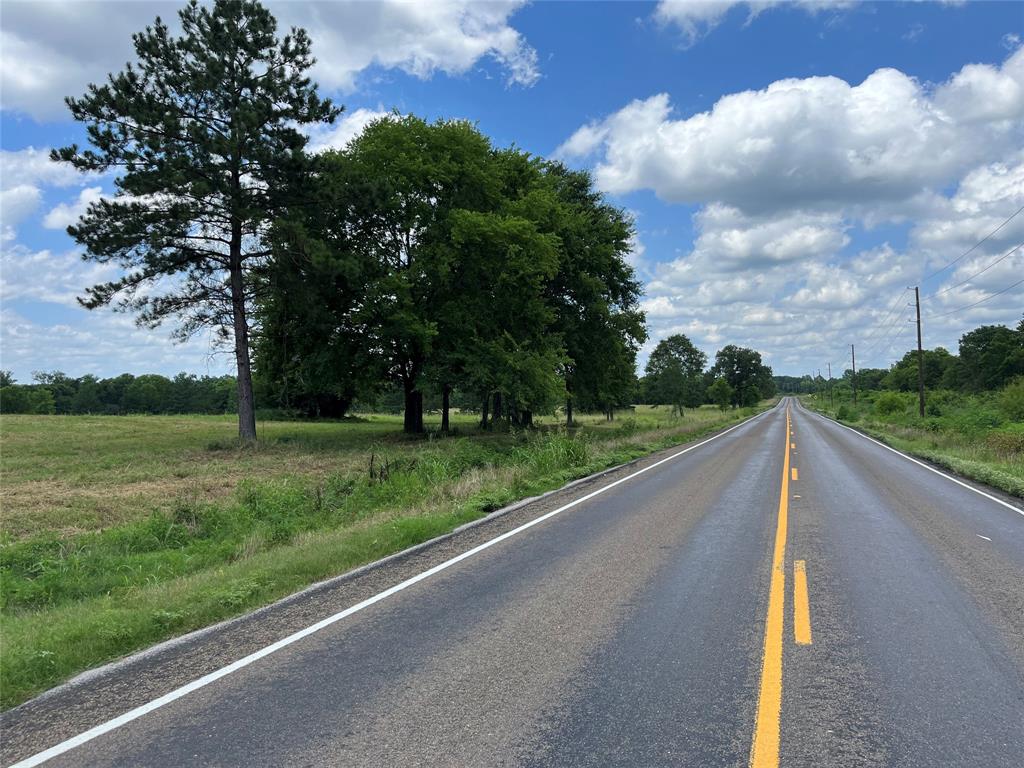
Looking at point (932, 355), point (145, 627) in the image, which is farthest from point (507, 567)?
point (932, 355)

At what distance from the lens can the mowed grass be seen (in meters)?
→ 5.75

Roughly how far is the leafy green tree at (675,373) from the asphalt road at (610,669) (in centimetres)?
7639

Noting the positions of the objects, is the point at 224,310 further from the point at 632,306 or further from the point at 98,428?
the point at 632,306

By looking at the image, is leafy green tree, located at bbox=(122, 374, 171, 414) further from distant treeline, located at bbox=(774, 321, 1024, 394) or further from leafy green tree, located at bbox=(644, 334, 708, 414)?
distant treeline, located at bbox=(774, 321, 1024, 394)

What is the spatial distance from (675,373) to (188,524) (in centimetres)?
8144

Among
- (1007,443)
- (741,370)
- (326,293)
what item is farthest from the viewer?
(741,370)

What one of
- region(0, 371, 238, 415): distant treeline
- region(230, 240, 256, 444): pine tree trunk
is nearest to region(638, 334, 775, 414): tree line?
region(230, 240, 256, 444): pine tree trunk

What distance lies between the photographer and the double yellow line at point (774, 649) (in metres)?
3.46

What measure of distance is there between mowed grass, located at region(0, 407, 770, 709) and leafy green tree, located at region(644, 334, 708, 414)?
6506cm

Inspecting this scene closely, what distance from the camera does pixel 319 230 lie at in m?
26.4

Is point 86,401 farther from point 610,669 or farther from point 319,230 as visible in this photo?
point 610,669

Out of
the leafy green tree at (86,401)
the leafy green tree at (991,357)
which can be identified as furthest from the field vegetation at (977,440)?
the leafy green tree at (86,401)

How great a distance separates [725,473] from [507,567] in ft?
37.4

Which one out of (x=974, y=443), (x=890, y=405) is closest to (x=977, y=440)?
(x=974, y=443)
